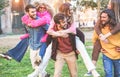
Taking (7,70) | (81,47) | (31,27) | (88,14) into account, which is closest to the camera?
(81,47)

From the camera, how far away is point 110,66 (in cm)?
675

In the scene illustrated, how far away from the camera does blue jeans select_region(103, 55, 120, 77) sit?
6.73 metres

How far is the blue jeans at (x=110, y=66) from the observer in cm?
673

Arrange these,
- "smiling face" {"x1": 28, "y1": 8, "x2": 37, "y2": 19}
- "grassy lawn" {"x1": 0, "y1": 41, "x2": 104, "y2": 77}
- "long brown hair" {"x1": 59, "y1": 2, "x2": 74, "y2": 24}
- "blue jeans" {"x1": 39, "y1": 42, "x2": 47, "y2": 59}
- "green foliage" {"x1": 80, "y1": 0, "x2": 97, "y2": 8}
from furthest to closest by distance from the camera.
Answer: "green foliage" {"x1": 80, "y1": 0, "x2": 97, "y2": 8} < "grassy lawn" {"x1": 0, "y1": 41, "x2": 104, "y2": 77} < "smiling face" {"x1": 28, "y1": 8, "x2": 37, "y2": 19} < "blue jeans" {"x1": 39, "y1": 42, "x2": 47, "y2": 59} < "long brown hair" {"x1": 59, "y1": 2, "x2": 74, "y2": 24}

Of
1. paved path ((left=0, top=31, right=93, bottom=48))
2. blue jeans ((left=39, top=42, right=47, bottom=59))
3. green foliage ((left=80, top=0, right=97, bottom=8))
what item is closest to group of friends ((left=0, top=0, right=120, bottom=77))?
blue jeans ((left=39, top=42, right=47, bottom=59))

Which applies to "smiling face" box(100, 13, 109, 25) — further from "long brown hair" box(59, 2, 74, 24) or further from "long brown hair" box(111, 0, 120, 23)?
"long brown hair" box(59, 2, 74, 24)

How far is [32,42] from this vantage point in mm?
8172

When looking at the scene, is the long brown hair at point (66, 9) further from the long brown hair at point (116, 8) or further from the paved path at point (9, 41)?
the paved path at point (9, 41)

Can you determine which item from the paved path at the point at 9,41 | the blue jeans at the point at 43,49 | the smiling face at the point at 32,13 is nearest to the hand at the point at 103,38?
the blue jeans at the point at 43,49

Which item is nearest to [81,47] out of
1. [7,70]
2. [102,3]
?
[7,70]

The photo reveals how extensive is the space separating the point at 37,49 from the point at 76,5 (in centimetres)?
4428

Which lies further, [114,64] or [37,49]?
[37,49]

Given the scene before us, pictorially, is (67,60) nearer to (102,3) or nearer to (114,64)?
(114,64)

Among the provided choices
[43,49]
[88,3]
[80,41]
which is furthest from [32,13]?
[88,3]
